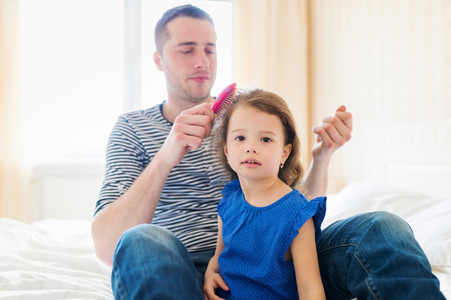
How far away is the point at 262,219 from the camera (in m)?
0.83

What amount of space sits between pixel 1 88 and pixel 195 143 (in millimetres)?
2262

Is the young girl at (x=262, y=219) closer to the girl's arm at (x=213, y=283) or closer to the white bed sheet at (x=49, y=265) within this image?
the girl's arm at (x=213, y=283)

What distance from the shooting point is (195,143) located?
0.95m

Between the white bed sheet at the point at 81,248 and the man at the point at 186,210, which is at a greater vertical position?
the man at the point at 186,210

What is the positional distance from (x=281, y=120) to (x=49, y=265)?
2.84 feet

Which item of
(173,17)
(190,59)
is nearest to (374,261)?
(190,59)

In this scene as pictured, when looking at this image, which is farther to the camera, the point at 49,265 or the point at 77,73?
the point at 77,73

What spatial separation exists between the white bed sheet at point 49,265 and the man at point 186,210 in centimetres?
12

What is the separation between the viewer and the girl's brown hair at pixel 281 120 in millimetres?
917

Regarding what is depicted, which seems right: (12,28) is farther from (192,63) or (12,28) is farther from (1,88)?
(192,63)

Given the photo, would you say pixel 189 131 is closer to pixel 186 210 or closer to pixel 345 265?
pixel 186 210

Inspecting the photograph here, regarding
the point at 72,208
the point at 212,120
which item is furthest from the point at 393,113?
the point at 72,208

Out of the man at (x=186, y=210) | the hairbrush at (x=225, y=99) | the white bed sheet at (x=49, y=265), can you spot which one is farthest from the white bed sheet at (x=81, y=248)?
the hairbrush at (x=225, y=99)

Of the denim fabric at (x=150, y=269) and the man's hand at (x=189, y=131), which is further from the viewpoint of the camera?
the man's hand at (x=189, y=131)
